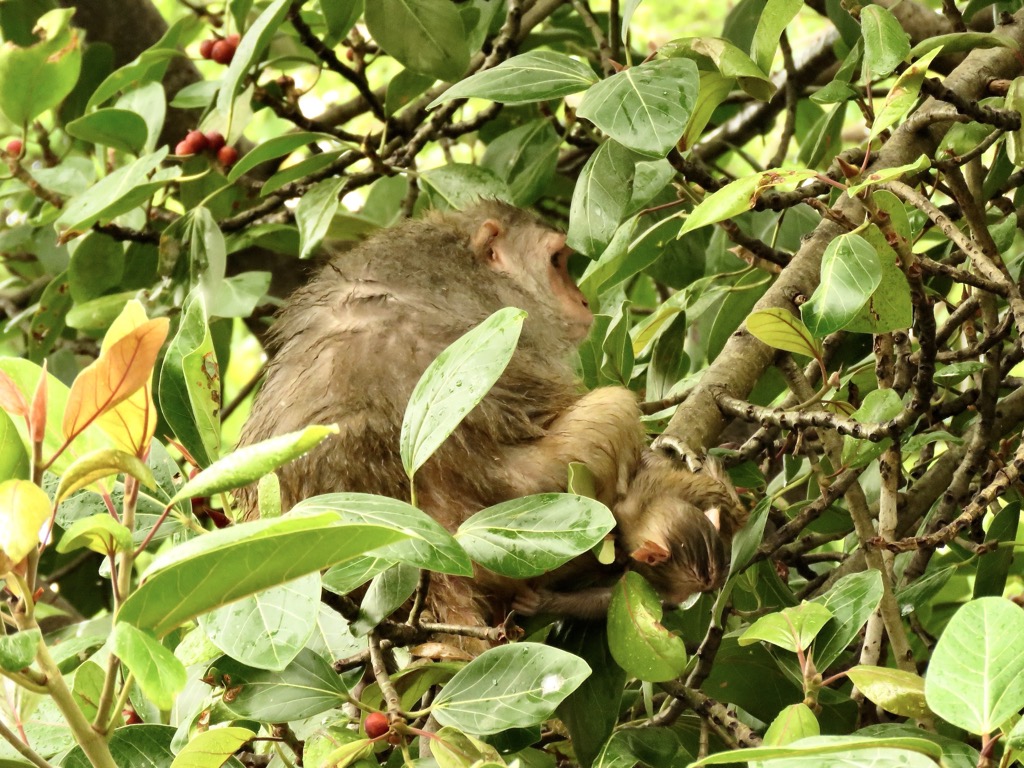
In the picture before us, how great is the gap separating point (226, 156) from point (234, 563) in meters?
1.95

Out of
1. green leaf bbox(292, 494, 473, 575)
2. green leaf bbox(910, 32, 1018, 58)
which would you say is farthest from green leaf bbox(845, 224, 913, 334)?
green leaf bbox(292, 494, 473, 575)

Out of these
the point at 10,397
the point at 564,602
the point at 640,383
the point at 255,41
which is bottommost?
the point at 640,383

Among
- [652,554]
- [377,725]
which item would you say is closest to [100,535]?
[377,725]

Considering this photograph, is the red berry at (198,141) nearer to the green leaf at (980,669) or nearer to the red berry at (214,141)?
the red berry at (214,141)

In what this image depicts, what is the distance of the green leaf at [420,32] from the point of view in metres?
2.43

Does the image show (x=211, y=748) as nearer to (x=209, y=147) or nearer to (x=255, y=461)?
(x=255, y=461)

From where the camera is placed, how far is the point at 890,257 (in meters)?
1.61

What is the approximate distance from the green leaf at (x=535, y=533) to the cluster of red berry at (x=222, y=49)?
186 centimetres

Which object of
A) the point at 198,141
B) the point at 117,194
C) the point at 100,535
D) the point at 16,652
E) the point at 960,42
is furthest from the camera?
the point at 198,141

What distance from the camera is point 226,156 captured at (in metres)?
2.78

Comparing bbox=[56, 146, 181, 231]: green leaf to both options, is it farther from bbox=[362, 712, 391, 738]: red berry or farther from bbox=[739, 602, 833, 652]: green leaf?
bbox=[739, 602, 833, 652]: green leaf

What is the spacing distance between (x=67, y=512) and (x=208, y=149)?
1384 mm

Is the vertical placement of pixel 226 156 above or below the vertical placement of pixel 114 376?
below

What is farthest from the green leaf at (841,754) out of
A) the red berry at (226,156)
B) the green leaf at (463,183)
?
the red berry at (226,156)
